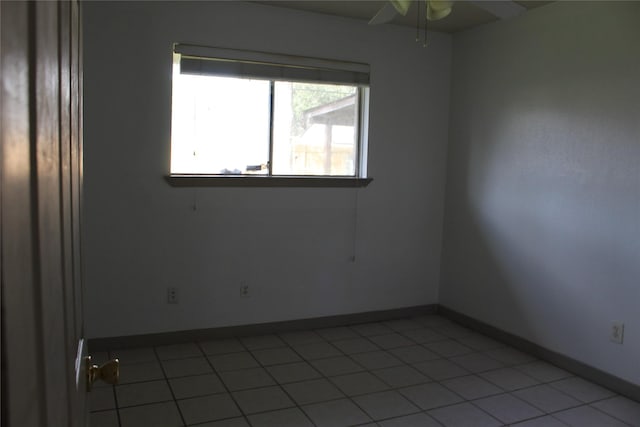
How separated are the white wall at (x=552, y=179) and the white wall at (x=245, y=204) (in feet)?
1.12

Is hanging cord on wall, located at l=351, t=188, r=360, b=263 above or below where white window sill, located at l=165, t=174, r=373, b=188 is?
below

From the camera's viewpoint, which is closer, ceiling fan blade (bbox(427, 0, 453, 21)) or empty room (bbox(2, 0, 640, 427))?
ceiling fan blade (bbox(427, 0, 453, 21))

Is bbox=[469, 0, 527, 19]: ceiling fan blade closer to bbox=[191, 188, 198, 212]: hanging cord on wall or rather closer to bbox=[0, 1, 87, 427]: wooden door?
bbox=[0, 1, 87, 427]: wooden door

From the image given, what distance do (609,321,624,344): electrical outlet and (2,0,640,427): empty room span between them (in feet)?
0.04

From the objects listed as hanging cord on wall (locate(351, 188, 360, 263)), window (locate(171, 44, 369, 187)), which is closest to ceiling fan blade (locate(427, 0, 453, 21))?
window (locate(171, 44, 369, 187))

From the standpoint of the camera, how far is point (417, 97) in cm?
442

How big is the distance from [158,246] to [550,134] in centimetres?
281

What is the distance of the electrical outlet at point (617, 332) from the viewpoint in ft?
10.4

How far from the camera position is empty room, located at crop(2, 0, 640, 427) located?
10.2 ft

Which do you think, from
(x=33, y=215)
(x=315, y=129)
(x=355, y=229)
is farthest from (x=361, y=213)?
(x=33, y=215)

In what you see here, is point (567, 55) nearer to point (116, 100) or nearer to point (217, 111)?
point (217, 111)

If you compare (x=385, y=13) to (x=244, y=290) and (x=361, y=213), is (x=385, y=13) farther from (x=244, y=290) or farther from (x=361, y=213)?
(x=244, y=290)

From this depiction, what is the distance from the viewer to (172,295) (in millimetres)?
3719

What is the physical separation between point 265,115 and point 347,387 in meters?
2.03
